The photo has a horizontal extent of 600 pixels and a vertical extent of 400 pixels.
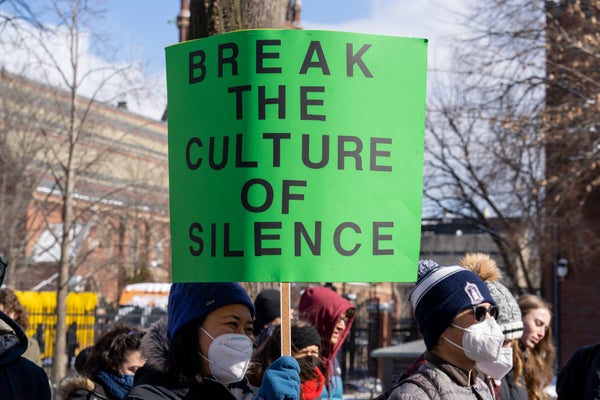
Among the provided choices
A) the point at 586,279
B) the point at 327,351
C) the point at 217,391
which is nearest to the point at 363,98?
the point at 217,391

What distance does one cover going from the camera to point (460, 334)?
382cm

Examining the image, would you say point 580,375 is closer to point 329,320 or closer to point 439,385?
point 439,385

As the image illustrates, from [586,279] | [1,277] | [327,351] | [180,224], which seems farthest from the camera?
[586,279]

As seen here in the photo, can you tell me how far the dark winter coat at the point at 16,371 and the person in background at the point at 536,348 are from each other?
309cm

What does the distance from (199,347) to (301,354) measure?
169cm

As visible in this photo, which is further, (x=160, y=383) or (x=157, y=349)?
(x=157, y=349)

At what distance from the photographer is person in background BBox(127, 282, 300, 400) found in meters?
3.67

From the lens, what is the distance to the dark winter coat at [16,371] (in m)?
3.46

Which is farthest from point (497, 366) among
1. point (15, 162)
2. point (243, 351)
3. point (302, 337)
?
point (15, 162)

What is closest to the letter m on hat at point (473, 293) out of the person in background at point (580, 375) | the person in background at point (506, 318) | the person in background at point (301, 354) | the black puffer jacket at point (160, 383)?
the person in background at point (506, 318)

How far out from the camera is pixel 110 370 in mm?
5328

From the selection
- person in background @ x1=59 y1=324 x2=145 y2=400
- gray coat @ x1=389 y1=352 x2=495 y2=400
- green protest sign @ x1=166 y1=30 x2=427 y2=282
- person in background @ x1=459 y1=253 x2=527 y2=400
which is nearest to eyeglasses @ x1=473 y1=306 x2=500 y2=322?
gray coat @ x1=389 y1=352 x2=495 y2=400

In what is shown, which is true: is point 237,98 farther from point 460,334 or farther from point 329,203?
Result: point 460,334

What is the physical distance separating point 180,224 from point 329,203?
0.60 m
